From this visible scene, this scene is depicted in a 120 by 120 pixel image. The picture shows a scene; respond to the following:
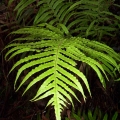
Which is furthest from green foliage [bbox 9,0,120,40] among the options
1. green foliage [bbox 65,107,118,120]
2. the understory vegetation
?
green foliage [bbox 65,107,118,120]

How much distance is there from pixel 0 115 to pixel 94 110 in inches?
29.1

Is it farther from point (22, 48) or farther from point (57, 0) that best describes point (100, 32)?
point (22, 48)

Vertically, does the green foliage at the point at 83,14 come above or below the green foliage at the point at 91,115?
above

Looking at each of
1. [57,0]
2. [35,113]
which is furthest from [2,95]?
[57,0]

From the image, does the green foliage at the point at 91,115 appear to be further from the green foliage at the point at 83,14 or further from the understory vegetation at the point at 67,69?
the green foliage at the point at 83,14

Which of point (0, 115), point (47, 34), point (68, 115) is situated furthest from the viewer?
point (0, 115)

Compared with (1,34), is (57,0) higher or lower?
higher

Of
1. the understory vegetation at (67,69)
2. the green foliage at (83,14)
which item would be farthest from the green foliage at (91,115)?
the green foliage at (83,14)

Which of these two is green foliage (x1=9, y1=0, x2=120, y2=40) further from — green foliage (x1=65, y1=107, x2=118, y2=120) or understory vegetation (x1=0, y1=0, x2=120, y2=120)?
green foliage (x1=65, y1=107, x2=118, y2=120)

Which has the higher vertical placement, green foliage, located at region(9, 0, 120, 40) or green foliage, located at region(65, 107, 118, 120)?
green foliage, located at region(9, 0, 120, 40)

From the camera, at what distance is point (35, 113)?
6.48 feet

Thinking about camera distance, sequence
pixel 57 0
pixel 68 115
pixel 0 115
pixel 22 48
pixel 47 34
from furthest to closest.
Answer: pixel 0 115, pixel 57 0, pixel 68 115, pixel 47 34, pixel 22 48

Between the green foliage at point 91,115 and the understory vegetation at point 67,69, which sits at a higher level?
the understory vegetation at point 67,69

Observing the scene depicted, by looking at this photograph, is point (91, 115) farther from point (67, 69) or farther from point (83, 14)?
point (83, 14)
